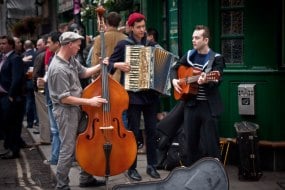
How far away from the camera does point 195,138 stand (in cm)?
763

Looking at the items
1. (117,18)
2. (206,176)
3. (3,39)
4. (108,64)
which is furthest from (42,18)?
(206,176)

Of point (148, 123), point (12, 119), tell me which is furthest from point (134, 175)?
point (12, 119)

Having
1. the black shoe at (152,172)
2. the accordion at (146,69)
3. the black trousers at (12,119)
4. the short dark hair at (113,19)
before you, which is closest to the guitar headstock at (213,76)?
the accordion at (146,69)

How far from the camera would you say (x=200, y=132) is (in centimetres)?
761

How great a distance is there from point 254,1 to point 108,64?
246 centimetres

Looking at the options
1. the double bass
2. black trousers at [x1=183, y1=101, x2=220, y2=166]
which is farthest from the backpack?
the double bass

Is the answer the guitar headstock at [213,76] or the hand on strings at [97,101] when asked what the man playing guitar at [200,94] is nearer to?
the guitar headstock at [213,76]

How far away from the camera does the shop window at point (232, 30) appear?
29.1 ft

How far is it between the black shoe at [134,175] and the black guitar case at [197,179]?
1808 millimetres

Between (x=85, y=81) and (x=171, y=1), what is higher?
(x=171, y=1)

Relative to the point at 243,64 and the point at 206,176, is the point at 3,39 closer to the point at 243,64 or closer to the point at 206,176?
the point at 243,64

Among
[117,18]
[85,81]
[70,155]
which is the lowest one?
[70,155]

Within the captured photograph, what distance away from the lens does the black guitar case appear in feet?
19.4

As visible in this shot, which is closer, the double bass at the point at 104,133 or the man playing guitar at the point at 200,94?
the double bass at the point at 104,133
